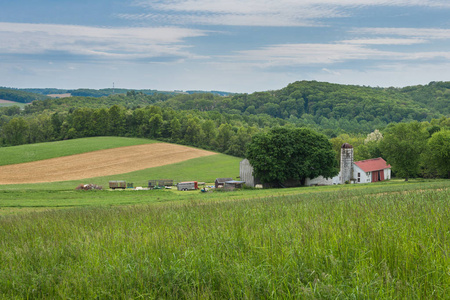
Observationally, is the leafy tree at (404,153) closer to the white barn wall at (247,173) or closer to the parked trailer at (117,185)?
the white barn wall at (247,173)

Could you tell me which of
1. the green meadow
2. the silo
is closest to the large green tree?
the silo

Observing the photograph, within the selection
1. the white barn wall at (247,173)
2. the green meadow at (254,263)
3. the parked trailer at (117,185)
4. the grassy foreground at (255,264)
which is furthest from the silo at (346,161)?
the grassy foreground at (255,264)

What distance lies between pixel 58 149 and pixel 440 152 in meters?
77.1

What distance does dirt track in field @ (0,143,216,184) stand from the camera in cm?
6706

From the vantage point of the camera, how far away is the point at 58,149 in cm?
9075

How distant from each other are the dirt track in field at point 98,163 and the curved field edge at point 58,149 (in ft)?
9.27

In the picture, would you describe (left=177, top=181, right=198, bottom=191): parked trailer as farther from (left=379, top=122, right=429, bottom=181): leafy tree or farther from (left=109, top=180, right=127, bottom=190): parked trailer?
(left=379, top=122, right=429, bottom=181): leafy tree

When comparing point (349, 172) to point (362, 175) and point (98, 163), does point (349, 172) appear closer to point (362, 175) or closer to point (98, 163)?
point (362, 175)

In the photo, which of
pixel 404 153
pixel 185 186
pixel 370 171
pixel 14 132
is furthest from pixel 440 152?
pixel 14 132

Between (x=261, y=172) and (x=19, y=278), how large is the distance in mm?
50653

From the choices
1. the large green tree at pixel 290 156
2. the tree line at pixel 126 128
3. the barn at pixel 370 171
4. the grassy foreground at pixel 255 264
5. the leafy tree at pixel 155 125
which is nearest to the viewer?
the grassy foreground at pixel 255 264

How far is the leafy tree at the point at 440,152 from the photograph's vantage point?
57281mm

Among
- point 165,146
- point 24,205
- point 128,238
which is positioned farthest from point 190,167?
point 128,238

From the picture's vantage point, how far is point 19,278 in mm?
7473
